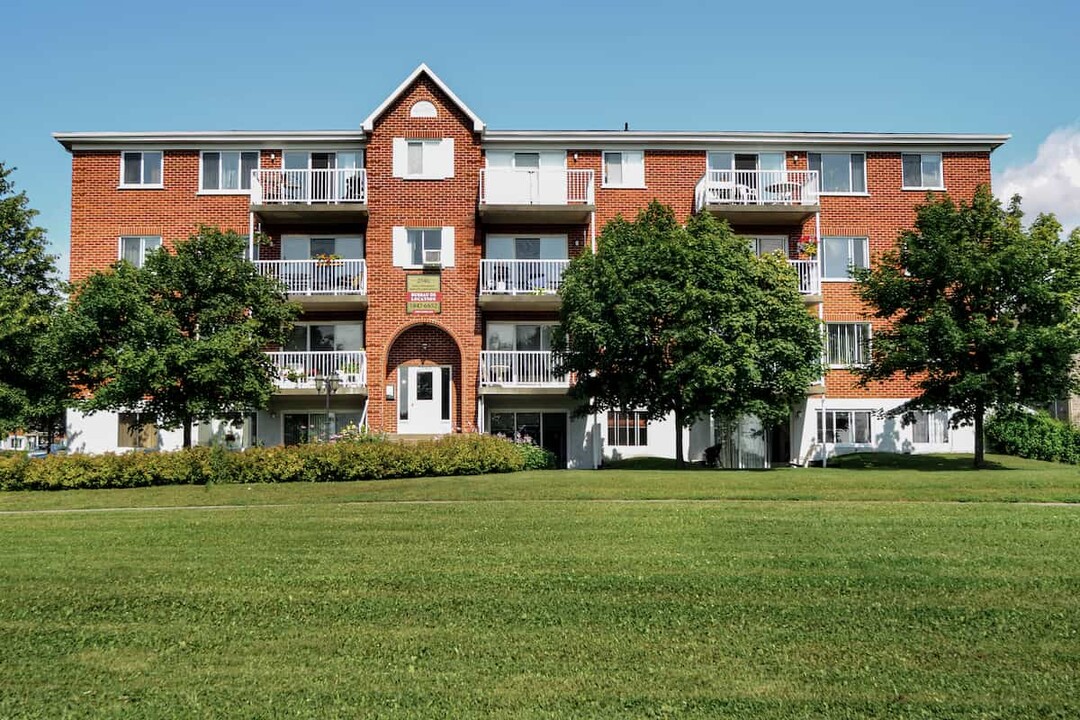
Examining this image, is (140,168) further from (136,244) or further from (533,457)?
(533,457)

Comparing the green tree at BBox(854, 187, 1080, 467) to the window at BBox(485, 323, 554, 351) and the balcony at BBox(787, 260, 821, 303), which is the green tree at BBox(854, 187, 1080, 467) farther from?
the window at BBox(485, 323, 554, 351)

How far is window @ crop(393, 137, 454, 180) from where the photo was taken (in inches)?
1166

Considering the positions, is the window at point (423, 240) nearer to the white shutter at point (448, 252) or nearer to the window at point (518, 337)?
the white shutter at point (448, 252)

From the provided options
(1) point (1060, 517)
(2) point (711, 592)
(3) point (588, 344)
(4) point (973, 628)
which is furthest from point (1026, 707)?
(3) point (588, 344)

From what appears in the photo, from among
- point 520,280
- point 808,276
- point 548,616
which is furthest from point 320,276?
point 548,616

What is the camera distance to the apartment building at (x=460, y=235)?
2869 centimetres

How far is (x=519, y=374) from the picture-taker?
28359mm

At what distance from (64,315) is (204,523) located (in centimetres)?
1356

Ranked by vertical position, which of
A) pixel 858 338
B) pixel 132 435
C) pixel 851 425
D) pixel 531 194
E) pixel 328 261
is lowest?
pixel 132 435

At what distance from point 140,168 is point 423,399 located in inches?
487

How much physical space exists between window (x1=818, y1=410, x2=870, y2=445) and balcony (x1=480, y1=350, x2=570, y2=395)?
30.3 feet

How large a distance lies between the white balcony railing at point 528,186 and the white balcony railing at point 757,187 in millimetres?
4011

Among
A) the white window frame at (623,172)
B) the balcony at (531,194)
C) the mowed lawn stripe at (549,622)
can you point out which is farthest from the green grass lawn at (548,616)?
the white window frame at (623,172)

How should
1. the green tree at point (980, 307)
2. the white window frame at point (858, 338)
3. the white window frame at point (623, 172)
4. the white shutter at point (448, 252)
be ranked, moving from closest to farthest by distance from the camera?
the green tree at point (980, 307) → the white shutter at point (448, 252) → the white window frame at point (858, 338) → the white window frame at point (623, 172)
